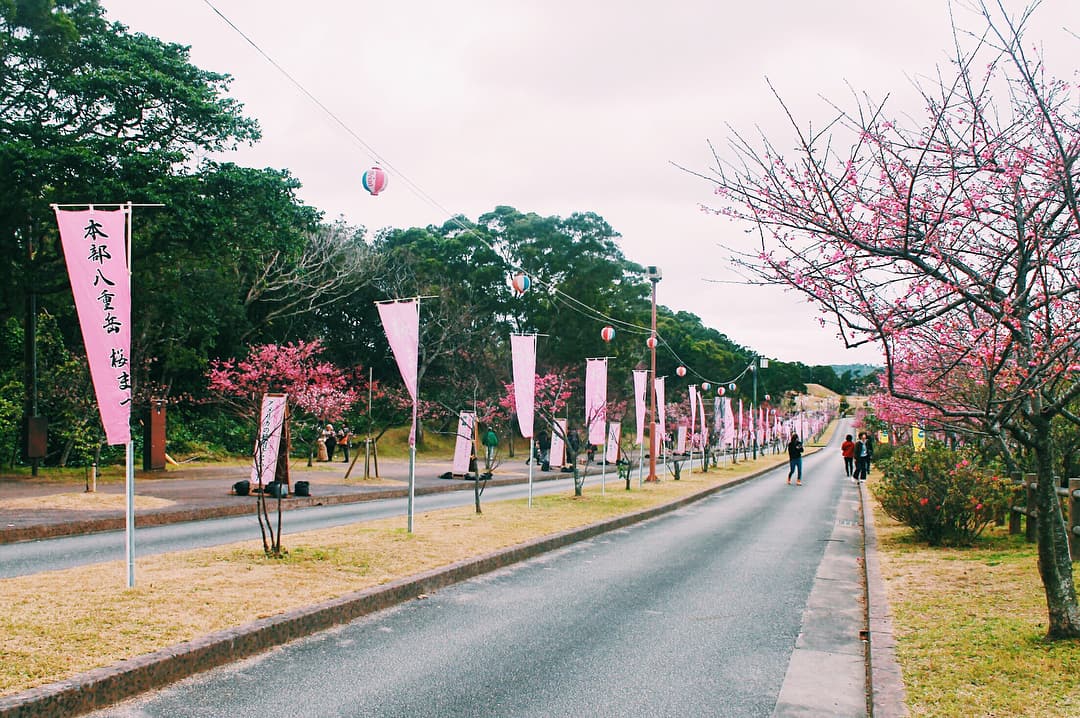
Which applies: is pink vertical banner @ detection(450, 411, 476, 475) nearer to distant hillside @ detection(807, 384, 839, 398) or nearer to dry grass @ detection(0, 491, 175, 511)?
dry grass @ detection(0, 491, 175, 511)

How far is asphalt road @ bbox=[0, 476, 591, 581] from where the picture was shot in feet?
32.5

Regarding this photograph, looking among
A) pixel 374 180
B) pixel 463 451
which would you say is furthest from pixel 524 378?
pixel 463 451

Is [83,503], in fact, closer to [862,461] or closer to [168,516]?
[168,516]

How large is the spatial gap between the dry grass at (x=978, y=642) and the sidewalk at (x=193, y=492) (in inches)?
453

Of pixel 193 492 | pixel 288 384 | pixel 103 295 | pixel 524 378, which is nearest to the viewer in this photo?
pixel 103 295

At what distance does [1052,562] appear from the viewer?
5750 millimetres

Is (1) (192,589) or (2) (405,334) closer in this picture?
(1) (192,589)

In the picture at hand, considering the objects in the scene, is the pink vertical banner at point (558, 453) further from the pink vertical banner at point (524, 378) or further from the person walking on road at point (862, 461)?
the pink vertical banner at point (524, 378)

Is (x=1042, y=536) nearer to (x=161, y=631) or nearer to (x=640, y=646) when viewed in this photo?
(x=640, y=646)

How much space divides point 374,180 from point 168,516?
6.84 metres

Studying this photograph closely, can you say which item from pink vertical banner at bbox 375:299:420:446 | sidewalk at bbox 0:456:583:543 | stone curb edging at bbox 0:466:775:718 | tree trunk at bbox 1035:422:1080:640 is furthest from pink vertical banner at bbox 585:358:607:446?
tree trunk at bbox 1035:422:1080:640

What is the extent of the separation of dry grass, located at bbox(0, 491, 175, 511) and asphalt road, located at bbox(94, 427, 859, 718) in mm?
8751

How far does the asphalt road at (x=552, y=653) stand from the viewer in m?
4.99

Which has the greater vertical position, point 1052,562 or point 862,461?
point 1052,562
